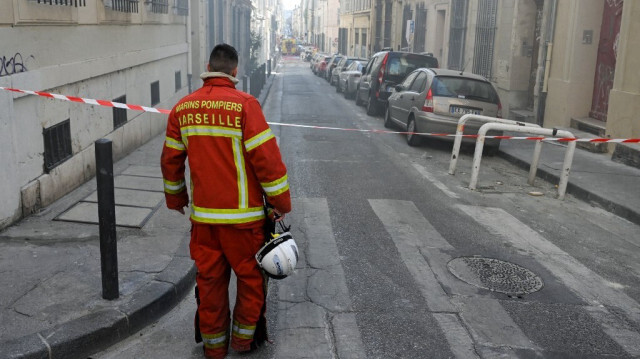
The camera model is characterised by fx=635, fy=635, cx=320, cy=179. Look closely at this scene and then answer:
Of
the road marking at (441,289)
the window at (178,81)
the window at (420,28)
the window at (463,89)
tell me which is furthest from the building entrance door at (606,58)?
the window at (420,28)

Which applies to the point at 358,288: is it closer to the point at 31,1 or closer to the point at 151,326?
the point at 151,326

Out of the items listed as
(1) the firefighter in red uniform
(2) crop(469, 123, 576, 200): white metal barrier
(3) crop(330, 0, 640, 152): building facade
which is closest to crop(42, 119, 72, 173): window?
(1) the firefighter in red uniform

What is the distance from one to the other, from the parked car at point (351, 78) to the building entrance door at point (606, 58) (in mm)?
10647

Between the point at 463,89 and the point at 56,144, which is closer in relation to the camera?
the point at 56,144

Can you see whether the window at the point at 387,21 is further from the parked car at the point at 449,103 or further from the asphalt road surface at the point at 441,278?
the asphalt road surface at the point at 441,278

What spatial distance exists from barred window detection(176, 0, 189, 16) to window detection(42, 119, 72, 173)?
27.6 ft

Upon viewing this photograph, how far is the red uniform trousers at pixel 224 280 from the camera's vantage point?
378 centimetres

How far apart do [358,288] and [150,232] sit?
2.20 metres

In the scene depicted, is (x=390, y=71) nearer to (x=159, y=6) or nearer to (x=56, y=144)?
(x=159, y=6)

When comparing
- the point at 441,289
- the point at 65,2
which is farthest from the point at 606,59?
the point at 65,2

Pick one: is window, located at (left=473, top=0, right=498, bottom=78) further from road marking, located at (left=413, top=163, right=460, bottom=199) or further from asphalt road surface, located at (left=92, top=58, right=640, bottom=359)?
asphalt road surface, located at (left=92, top=58, right=640, bottom=359)

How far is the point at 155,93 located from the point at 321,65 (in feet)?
94.7

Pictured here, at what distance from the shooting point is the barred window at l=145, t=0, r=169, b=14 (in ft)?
40.5

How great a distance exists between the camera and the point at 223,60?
381 centimetres
